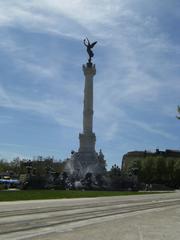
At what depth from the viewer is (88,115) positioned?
114 meters

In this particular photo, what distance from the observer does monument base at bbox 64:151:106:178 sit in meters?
108

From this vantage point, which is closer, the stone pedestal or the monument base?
the monument base

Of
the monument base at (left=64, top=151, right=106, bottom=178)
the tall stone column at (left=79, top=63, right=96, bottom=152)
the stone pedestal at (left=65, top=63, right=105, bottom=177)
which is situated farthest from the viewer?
the tall stone column at (left=79, top=63, right=96, bottom=152)

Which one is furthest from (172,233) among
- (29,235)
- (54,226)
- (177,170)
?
(177,170)

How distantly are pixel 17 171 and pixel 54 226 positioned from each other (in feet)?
430

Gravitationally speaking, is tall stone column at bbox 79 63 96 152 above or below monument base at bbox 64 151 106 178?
above

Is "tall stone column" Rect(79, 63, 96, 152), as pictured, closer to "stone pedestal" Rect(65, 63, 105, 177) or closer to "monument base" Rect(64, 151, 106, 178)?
"stone pedestal" Rect(65, 63, 105, 177)

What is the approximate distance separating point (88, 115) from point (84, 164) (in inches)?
410

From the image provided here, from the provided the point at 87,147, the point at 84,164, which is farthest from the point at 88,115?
the point at 84,164

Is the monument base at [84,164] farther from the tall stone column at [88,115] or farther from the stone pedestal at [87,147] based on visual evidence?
the tall stone column at [88,115]

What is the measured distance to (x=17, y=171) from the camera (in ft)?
491

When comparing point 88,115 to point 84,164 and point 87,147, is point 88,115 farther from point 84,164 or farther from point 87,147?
point 84,164

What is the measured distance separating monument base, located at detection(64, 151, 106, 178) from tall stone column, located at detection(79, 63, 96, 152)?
3.85ft

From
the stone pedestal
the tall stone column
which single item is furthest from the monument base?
the tall stone column
